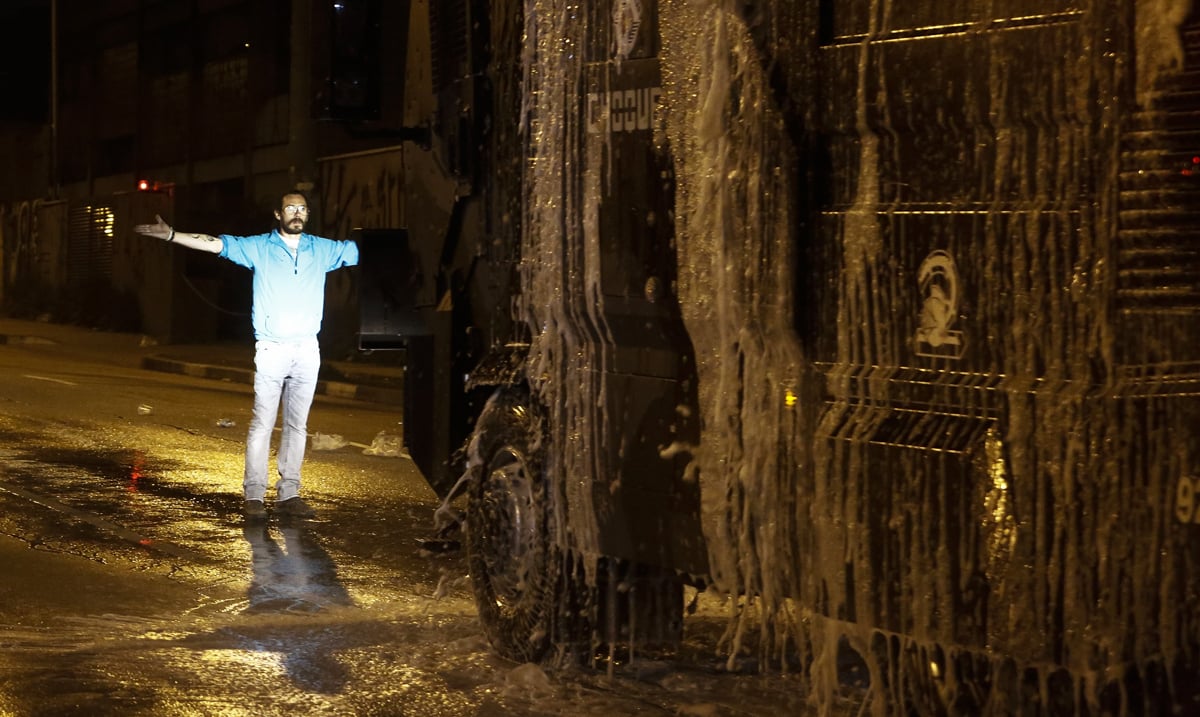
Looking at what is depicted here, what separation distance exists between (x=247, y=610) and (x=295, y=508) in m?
2.75

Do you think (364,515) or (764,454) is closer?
(764,454)

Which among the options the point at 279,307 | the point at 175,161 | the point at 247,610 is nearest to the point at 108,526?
the point at 279,307

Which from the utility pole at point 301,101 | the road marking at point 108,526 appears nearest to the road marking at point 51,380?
the utility pole at point 301,101

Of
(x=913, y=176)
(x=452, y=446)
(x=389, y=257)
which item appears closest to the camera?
(x=913, y=176)

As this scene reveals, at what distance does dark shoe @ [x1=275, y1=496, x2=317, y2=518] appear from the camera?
382 inches

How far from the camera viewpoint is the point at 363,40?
7.05m

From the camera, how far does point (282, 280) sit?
9.73 m

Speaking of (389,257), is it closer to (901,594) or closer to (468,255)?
(468,255)

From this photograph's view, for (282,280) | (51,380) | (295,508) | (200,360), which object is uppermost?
(282,280)

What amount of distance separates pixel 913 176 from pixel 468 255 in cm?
293

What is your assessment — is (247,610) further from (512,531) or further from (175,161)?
(175,161)

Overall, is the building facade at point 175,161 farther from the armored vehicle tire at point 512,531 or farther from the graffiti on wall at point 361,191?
the armored vehicle tire at point 512,531

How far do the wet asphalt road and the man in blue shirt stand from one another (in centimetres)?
37

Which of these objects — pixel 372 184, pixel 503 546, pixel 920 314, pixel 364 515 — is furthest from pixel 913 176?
pixel 372 184
